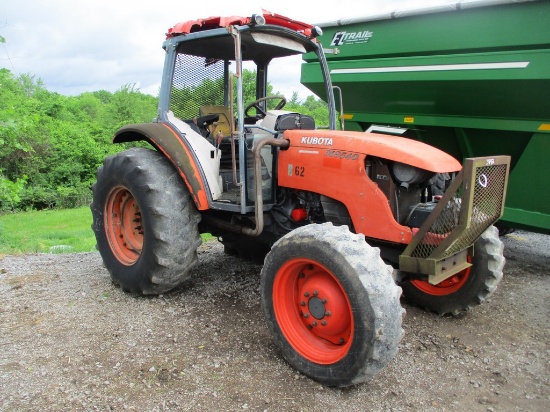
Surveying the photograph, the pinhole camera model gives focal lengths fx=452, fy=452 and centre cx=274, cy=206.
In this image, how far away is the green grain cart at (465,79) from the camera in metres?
4.18

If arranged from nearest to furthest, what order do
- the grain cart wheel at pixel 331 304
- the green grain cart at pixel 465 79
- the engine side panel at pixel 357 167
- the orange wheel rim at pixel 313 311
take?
the grain cart wheel at pixel 331 304
the orange wheel rim at pixel 313 311
the engine side panel at pixel 357 167
the green grain cart at pixel 465 79

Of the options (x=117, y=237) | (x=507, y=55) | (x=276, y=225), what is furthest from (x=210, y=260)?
(x=507, y=55)

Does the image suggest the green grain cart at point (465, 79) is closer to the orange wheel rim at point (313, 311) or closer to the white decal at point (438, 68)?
the white decal at point (438, 68)

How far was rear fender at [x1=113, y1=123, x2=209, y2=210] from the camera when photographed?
363cm

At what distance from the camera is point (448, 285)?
3.73 meters

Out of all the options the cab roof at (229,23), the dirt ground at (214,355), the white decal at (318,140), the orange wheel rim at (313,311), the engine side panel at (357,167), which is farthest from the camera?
the cab roof at (229,23)

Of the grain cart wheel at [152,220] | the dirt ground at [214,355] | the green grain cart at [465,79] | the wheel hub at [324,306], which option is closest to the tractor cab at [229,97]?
the grain cart wheel at [152,220]

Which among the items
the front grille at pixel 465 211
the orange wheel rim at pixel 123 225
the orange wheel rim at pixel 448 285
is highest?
the front grille at pixel 465 211

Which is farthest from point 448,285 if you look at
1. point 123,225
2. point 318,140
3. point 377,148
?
point 123,225

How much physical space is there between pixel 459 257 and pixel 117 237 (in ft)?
9.94

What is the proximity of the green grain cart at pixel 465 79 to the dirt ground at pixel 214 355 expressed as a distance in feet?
4.79

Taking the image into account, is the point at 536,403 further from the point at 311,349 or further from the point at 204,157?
the point at 204,157

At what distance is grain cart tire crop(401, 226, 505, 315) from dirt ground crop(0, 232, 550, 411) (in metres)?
0.13

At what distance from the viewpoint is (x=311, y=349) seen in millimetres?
2865
